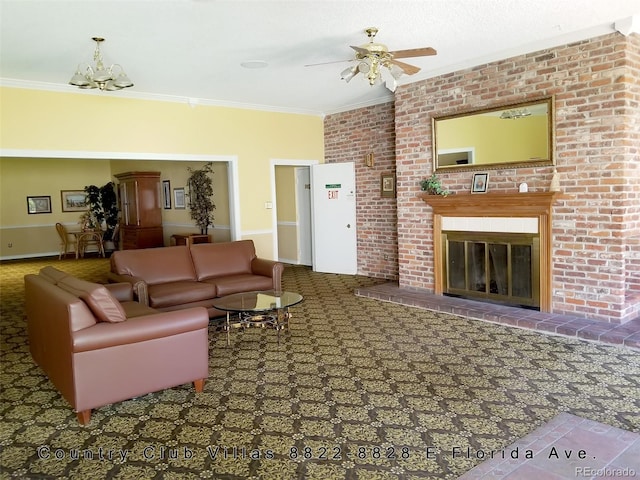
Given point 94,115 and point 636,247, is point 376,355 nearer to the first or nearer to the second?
point 636,247

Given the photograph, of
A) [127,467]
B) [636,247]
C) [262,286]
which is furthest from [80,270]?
[636,247]

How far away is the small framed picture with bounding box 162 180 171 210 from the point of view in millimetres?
10964

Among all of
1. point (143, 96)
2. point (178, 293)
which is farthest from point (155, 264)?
point (143, 96)

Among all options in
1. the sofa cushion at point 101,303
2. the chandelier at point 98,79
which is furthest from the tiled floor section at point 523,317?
the chandelier at point 98,79

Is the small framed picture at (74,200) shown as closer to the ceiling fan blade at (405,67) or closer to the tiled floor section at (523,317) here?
the tiled floor section at (523,317)

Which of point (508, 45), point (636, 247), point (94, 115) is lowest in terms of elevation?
point (636, 247)

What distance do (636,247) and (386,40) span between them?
3.34 meters

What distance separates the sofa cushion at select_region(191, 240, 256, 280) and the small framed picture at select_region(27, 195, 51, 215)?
825 cm

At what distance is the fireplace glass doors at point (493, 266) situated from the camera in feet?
17.5

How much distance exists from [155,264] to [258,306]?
1.86 metres

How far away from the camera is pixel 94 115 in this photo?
6.24 m

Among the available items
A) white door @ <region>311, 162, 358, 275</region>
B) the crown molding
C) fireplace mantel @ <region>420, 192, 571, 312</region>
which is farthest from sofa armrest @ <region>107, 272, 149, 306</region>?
white door @ <region>311, 162, 358, 275</region>

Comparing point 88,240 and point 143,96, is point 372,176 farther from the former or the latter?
point 88,240

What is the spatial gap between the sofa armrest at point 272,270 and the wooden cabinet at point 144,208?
564 centimetres
